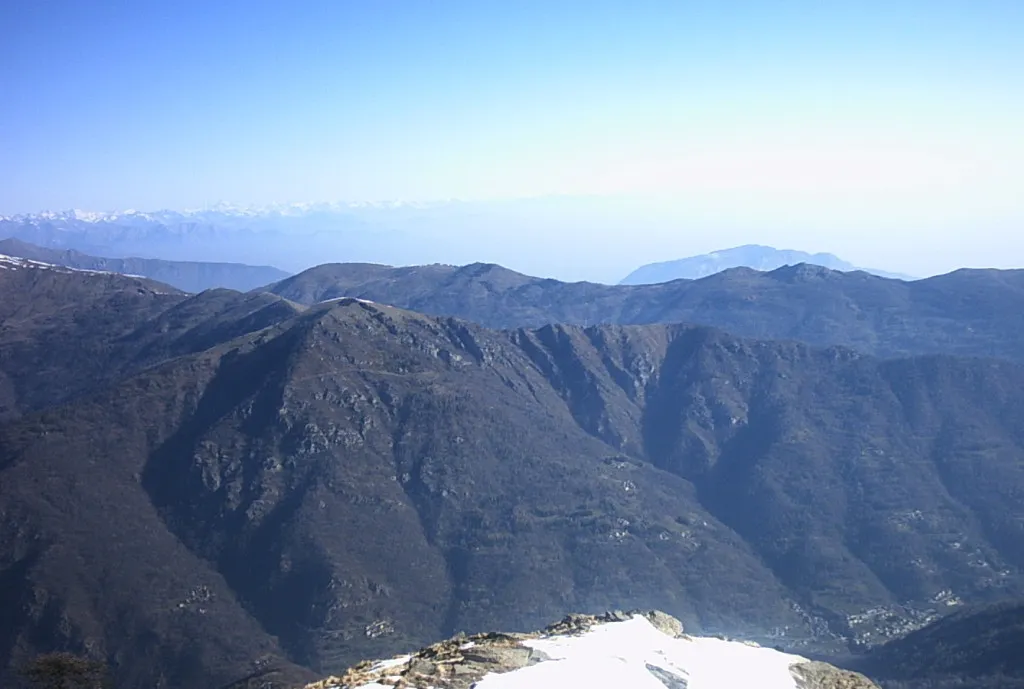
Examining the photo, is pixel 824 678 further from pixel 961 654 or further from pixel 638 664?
pixel 961 654

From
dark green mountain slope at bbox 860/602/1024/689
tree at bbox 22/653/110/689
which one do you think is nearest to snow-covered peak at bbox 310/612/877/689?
tree at bbox 22/653/110/689

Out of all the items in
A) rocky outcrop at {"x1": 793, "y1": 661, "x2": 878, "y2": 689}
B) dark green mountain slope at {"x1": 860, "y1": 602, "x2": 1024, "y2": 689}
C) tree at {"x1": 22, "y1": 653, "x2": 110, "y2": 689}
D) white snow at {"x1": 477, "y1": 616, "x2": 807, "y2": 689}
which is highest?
white snow at {"x1": 477, "y1": 616, "x2": 807, "y2": 689}

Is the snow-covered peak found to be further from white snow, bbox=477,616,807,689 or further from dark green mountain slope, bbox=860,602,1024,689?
dark green mountain slope, bbox=860,602,1024,689

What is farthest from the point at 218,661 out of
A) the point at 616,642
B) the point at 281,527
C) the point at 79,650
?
the point at 616,642

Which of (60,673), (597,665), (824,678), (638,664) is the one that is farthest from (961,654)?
(60,673)

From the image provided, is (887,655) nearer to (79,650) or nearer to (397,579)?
(397,579)

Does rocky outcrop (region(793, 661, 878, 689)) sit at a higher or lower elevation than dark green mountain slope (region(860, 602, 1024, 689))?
higher
